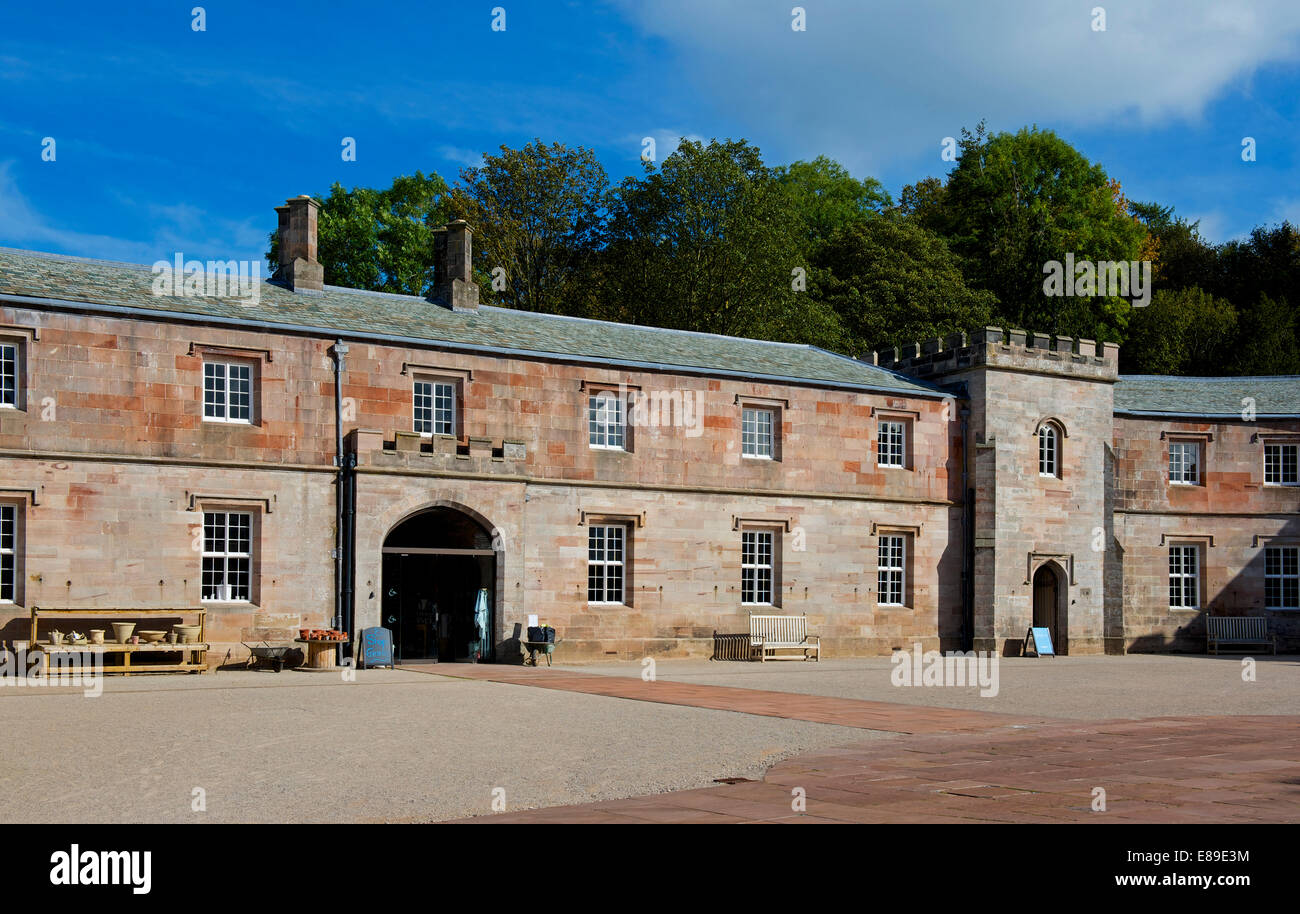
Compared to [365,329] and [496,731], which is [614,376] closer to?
[365,329]

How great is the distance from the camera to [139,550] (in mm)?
25969

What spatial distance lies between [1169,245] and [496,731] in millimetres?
62222

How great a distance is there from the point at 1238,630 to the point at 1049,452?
884cm

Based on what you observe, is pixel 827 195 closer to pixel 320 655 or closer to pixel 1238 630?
pixel 1238 630

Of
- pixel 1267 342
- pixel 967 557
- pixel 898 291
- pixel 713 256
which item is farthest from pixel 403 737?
pixel 1267 342

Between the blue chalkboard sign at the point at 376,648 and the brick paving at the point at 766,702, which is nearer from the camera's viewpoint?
the brick paving at the point at 766,702

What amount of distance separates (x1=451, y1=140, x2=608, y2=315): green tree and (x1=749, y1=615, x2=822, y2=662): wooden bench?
2241cm

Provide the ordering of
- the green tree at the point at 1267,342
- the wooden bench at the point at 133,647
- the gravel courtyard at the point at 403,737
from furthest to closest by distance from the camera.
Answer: the green tree at the point at 1267,342, the wooden bench at the point at 133,647, the gravel courtyard at the point at 403,737

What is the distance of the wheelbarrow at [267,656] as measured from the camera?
25562 mm

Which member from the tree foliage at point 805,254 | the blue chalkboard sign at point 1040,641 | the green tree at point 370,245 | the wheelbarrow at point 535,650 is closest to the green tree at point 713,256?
the tree foliage at point 805,254

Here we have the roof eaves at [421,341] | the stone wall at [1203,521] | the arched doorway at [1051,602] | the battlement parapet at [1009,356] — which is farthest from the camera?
the stone wall at [1203,521]

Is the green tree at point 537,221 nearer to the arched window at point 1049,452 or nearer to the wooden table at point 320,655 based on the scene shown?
the arched window at point 1049,452

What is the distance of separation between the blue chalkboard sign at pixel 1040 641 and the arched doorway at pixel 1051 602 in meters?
0.73

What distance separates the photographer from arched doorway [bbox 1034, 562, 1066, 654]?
37.6m
